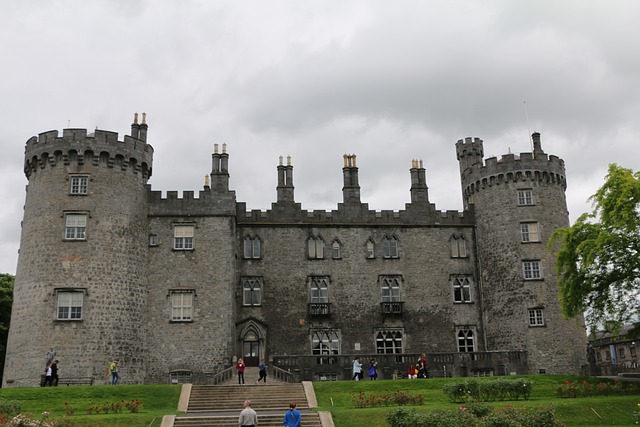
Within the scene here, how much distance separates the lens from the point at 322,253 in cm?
4506

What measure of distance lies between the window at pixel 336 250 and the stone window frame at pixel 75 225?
16205mm

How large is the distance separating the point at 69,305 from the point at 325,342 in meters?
16.3

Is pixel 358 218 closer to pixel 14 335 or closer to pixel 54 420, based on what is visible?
pixel 14 335

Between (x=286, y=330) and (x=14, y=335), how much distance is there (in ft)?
53.9

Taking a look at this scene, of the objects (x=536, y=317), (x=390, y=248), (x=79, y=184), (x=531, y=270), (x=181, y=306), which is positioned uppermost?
(x=79, y=184)

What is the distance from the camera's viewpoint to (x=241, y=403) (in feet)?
99.3

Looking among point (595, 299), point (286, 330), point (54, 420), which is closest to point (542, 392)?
point (595, 299)

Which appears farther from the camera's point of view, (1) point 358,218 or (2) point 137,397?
(1) point 358,218

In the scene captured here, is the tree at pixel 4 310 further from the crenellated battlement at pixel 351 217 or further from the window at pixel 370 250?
the window at pixel 370 250

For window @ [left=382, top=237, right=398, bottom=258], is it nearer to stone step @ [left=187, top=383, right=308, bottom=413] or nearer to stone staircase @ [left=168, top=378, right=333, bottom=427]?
stone staircase @ [left=168, top=378, right=333, bottom=427]

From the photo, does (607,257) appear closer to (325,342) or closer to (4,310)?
(325,342)

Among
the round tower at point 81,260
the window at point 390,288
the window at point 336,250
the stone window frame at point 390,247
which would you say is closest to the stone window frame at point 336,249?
the window at point 336,250

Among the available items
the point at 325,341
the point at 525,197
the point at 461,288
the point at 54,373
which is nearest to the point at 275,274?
the point at 325,341

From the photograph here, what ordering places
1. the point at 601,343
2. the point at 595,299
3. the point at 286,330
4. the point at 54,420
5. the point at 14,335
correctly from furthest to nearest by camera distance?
the point at 601,343 < the point at 286,330 < the point at 14,335 < the point at 595,299 < the point at 54,420
